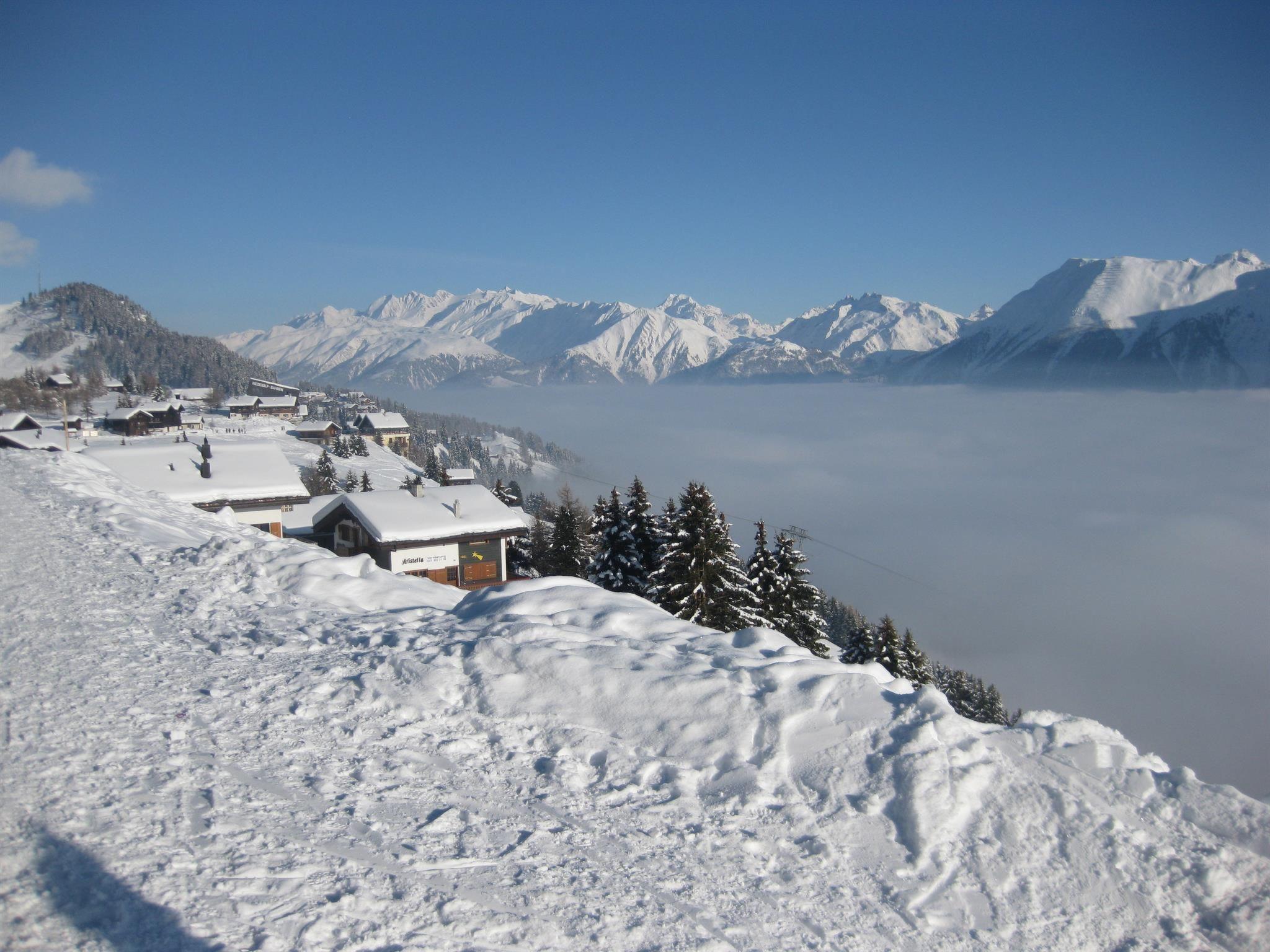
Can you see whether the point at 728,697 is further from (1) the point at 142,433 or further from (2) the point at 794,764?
(1) the point at 142,433

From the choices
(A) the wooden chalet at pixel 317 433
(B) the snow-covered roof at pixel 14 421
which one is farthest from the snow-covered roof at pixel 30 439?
(A) the wooden chalet at pixel 317 433

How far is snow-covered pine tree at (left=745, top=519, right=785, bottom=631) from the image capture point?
27234 millimetres

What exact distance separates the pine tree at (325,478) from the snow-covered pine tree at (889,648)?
51676mm

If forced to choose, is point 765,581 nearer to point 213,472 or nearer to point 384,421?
point 213,472

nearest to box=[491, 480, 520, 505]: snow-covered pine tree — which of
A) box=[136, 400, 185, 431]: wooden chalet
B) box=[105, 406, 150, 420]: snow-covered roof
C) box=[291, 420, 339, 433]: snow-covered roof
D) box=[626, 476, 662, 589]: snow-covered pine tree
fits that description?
box=[626, 476, 662, 589]: snow-covered pine tree

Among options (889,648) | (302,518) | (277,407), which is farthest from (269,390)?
(889,648)

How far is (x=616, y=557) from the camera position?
30.2 m

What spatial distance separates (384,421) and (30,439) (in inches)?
2527

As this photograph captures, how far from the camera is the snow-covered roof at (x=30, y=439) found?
5666 cm

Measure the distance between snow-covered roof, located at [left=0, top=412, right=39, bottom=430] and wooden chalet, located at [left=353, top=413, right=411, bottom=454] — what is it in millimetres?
49692

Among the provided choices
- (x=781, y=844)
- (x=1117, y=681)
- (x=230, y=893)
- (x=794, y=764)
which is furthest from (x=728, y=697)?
(x=1117, y=681)

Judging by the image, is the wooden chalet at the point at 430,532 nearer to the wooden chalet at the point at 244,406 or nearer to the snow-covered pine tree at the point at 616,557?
the snow-covered pine tree at the point at 616,557

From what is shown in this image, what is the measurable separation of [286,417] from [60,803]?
137 m

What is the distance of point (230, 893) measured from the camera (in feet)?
13.4
